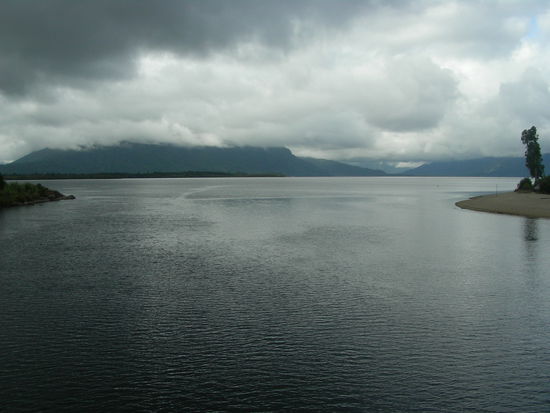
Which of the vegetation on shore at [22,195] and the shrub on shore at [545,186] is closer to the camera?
the vegetation on shore at [22,195]

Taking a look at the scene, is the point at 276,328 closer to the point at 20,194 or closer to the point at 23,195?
the point at 20,194

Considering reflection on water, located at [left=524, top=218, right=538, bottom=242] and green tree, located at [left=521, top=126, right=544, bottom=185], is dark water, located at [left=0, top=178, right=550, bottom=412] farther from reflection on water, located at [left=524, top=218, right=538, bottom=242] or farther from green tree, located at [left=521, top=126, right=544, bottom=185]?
green tree, located at [left=521, top=126, right=544, bottom=185]

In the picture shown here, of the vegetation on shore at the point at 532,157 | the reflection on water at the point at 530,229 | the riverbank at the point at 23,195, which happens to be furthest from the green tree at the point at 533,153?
the riverbank at the point at 23,195

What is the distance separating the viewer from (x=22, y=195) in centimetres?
14525

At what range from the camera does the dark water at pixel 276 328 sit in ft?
66.0

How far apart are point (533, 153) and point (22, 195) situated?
7204 inches

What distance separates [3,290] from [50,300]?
6.09m

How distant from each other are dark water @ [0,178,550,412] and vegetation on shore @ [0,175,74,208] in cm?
9149

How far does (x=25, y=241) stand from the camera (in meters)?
64.9

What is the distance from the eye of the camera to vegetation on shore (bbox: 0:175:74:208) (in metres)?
136

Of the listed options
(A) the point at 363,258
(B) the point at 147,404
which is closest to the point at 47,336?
(B) the point at 147,404

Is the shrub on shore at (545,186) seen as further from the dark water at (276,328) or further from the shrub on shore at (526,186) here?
the dark water at (276,328)

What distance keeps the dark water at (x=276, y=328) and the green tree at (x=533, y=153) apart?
139 m

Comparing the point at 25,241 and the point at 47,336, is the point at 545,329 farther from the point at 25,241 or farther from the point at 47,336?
the point at 25,241
